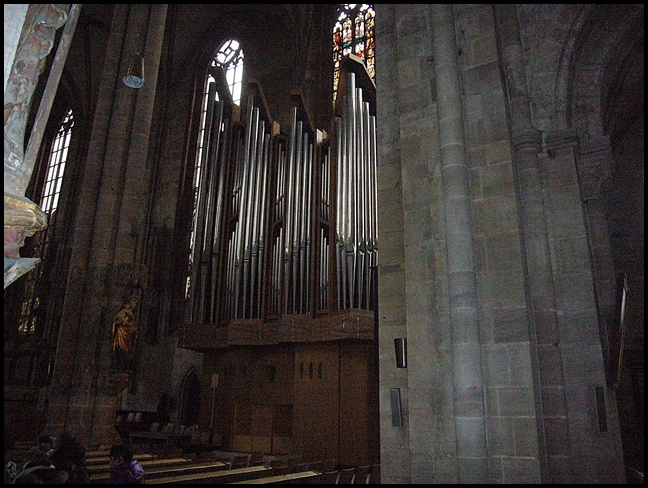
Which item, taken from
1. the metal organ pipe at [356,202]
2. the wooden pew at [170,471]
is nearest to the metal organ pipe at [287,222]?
the metal organ pipe at [356,202]

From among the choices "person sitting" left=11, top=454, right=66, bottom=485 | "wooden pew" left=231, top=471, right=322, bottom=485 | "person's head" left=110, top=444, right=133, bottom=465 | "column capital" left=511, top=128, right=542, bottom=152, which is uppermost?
"column capital" left=511, top=128, right=542, bottom=152

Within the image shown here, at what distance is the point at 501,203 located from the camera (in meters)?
5.69

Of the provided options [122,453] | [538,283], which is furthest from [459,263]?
[122,453]

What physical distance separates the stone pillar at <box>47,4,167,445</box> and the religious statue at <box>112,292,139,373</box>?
0.11 m

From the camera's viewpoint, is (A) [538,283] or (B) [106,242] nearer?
(A) [538,283]

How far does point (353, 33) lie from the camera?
16.8 meters

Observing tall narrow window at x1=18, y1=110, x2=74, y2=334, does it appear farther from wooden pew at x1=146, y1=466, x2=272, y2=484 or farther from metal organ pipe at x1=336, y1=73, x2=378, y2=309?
wooden pew at x1=146, y1=466, x2=272, y2=484

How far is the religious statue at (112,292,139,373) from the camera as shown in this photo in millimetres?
9359

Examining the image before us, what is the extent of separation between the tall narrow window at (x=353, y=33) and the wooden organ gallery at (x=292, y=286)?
5125 mm

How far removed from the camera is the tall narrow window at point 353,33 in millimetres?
16391

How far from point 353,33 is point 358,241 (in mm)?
9759

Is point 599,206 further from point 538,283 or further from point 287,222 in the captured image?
point 287,222

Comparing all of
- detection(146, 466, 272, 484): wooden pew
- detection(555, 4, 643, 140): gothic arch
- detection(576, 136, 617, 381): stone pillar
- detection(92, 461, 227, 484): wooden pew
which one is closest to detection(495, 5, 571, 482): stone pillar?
detection(576, 136, 617, 381): stone pillar

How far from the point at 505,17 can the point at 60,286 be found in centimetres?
1545
